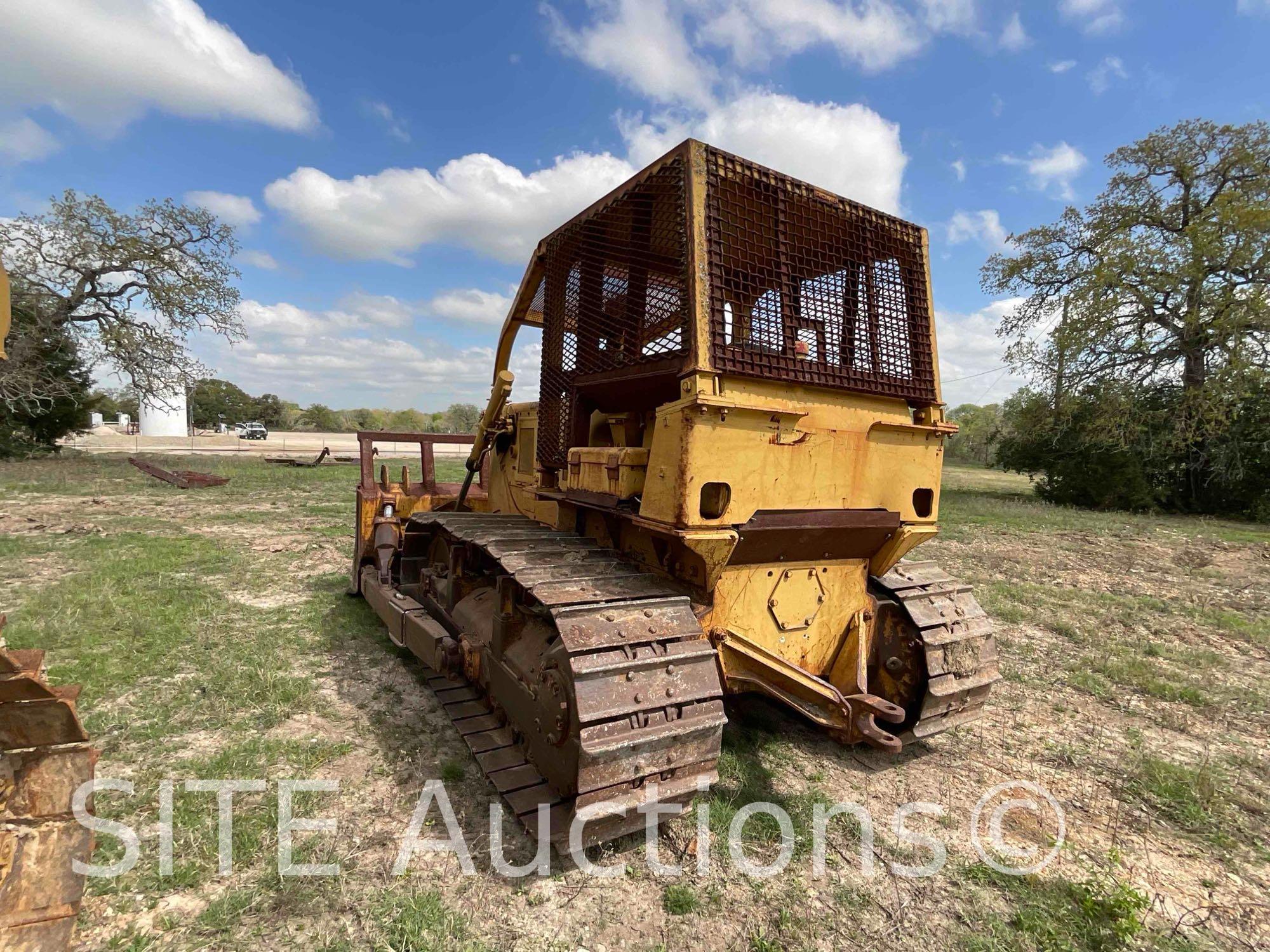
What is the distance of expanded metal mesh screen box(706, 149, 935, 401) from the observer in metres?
2.99

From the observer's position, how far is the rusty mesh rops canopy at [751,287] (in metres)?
2.99

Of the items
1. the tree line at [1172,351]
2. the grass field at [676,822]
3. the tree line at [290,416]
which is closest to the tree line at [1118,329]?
the tree line at [1172,351]

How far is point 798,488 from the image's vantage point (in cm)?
315

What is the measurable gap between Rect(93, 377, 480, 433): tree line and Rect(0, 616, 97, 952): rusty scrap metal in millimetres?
59069

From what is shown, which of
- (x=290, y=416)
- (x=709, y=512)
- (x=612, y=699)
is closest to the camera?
(x=612, y=699)

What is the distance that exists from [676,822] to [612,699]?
104 centimetres

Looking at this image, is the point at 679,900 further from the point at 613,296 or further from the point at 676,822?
the point at 613,296

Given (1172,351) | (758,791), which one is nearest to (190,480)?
(758,791)

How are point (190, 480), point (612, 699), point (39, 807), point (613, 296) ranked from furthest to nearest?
point (190, 480), point (613, 296), point (612, 699), point (39, 807)

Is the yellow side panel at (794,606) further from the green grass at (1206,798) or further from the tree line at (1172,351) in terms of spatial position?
the tree line at (1172,351)

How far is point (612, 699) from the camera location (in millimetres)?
2445

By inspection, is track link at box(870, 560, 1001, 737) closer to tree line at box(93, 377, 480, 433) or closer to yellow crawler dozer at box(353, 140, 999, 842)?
yellow crawler dozer at box(353, 140, 999, 842)

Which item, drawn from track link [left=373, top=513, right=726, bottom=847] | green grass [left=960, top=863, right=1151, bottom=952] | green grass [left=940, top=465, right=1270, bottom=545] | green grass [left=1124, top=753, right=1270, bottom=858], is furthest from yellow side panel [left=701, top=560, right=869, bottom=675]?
green grass [left=940, top=465, right=1270, bottom=545]

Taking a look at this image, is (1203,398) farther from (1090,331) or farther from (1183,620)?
(1183,620)
